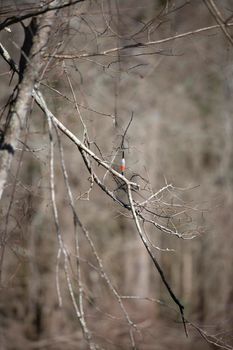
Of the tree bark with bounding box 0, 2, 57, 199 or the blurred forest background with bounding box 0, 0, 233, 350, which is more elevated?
the blurred forest background with bounding box 0, 0, 233, 350

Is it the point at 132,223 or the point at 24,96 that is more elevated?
the point at 132,223

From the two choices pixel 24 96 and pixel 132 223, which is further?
pixel 132 223

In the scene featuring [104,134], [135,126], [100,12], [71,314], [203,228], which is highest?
[135,126]

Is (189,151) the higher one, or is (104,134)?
(189,151)

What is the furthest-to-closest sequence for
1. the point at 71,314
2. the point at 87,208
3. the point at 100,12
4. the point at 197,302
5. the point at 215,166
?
the point at 215,166 → the point at 197,302 → the point at 87,208 → the point at 71,314 → the point at 100,12

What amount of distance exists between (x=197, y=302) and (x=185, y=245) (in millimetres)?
2258

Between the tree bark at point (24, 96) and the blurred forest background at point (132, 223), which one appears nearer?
the tree bark at point (24, 96)

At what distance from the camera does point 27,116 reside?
130 inches

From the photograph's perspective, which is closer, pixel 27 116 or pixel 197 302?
pixel 27 116

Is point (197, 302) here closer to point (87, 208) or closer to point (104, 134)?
point (87, 208)

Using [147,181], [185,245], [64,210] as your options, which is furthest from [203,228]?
[185,245]

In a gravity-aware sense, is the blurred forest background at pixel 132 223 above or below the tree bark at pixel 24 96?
above

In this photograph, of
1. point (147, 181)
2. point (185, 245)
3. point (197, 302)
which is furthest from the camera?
point (185, 245)

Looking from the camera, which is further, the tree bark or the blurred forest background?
the blurred forest background
